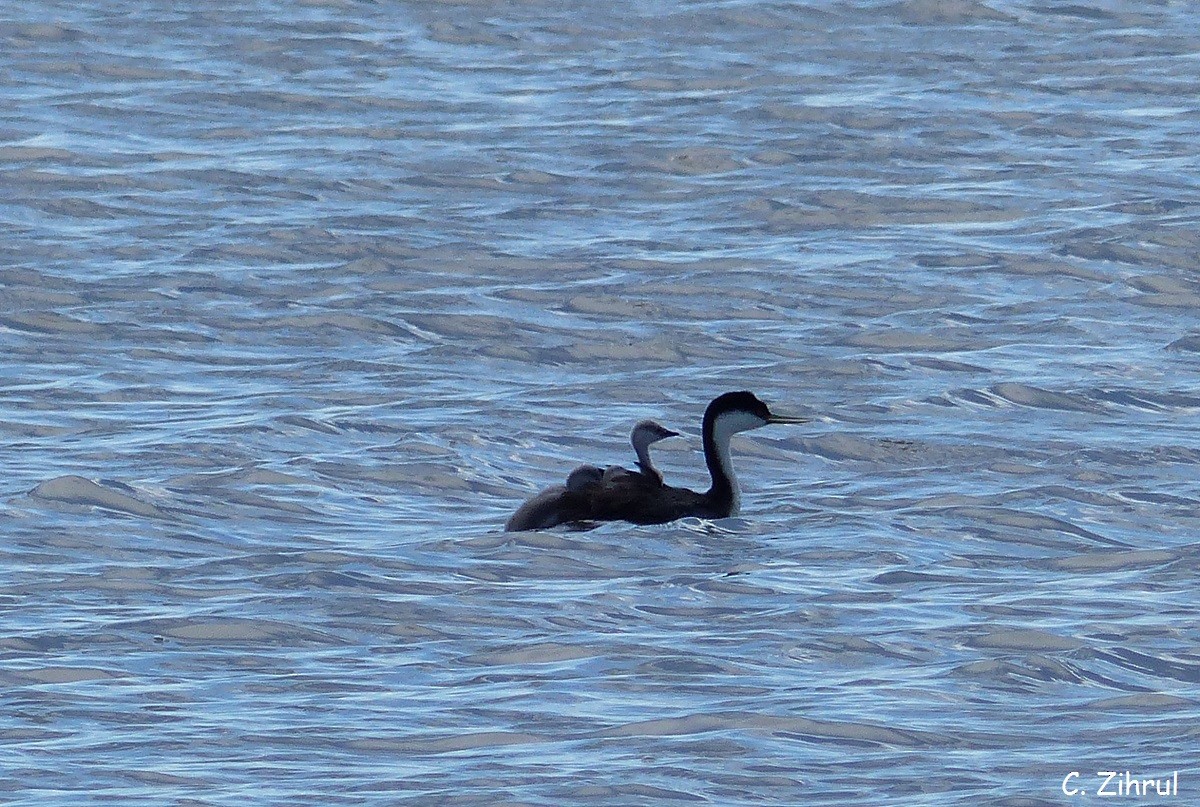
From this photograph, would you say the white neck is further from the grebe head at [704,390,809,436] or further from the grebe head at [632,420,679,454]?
the grebe head at [632,420,679,454]

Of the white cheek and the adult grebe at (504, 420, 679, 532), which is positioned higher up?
the white cheek

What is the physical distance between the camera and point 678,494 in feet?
43.2

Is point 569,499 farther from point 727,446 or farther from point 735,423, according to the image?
point 735,423

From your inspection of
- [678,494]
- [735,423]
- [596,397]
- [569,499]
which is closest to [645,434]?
[678,494]

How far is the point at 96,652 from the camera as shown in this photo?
1045cm

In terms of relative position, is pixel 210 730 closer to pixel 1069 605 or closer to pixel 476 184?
pixel 1069 605

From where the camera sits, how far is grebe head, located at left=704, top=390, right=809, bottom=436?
536 inches

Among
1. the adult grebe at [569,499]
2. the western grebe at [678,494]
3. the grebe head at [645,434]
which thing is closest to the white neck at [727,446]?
the western grebe at [678,494]

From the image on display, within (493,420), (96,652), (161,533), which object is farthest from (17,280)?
(96,652)

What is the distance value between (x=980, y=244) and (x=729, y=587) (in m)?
8.56

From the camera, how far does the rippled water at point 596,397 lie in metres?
9.49

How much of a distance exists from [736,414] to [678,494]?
0.70m

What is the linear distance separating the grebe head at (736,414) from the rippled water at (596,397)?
38 cm

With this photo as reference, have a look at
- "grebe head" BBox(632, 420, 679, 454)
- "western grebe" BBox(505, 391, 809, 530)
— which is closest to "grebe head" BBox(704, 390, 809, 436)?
"western grebe" BBox(505, 391, 809, 530)
